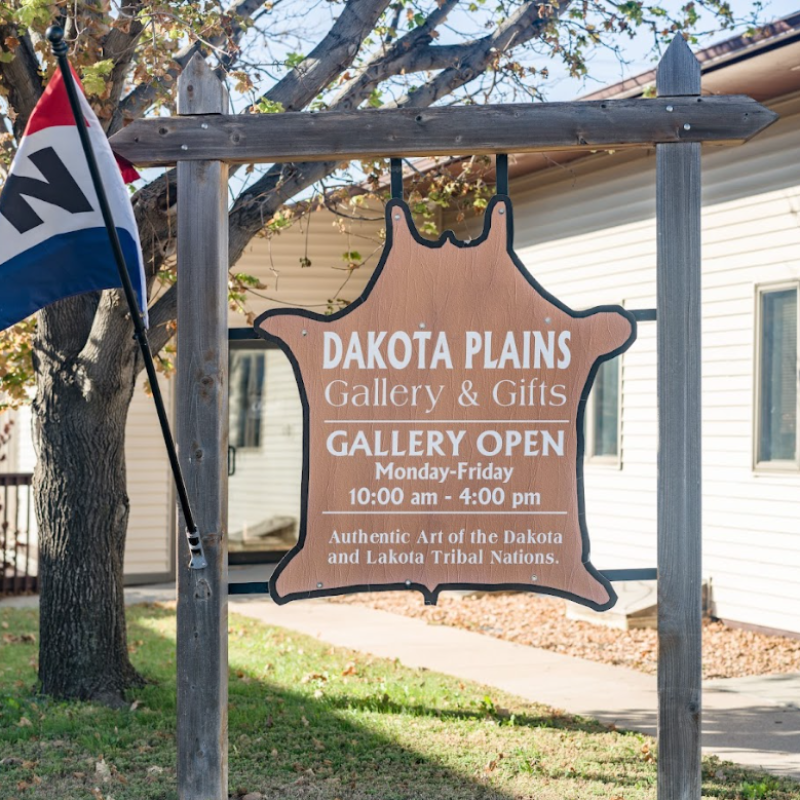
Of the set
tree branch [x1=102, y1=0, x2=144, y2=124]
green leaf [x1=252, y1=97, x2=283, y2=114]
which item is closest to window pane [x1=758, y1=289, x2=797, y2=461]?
green leaf [x1=252, y1=97, x2=283, y2=114]

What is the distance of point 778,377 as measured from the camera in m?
9.28

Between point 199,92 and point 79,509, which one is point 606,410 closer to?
point 79,509

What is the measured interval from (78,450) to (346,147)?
3009 mm

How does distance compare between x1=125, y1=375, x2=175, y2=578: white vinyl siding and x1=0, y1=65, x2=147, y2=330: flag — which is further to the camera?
x1=125, y1=375, x2=175, y2=578: white vinyl siding

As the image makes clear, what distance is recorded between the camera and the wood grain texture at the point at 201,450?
4.54 meters

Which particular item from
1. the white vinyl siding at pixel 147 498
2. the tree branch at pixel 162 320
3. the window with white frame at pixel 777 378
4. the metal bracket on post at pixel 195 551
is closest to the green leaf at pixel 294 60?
the tree branch at pixel 162 320

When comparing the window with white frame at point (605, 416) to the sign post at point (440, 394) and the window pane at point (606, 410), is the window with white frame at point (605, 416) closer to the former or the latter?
the window pane at point (606, 410)

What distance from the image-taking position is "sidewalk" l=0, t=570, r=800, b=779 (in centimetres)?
619

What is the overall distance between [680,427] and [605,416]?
713 centimetres

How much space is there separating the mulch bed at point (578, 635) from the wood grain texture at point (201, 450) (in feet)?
14.3

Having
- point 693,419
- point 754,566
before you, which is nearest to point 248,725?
point 693,419

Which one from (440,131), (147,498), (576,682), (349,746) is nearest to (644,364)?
(576,682)

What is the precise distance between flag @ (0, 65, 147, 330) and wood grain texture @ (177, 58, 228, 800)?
41 centimetres

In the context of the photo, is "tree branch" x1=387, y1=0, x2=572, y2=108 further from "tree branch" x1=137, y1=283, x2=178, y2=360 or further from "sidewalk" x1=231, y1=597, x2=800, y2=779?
"sidewalk" x1=231, y1=597, x2=800, y2=779
